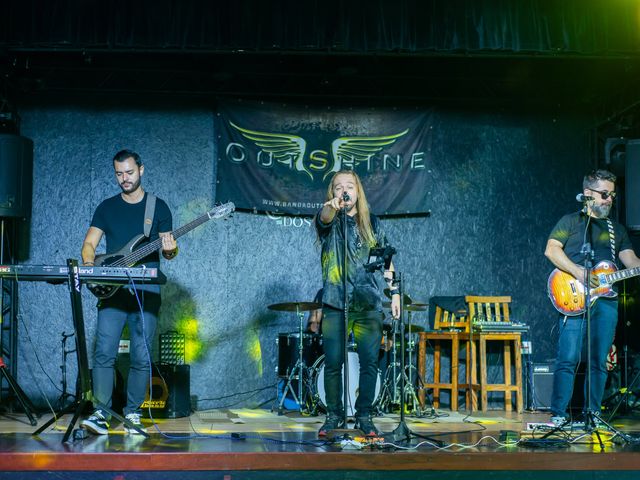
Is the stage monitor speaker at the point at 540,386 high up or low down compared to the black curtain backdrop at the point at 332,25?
down

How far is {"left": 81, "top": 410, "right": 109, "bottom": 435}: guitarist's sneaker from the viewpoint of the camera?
5355mm

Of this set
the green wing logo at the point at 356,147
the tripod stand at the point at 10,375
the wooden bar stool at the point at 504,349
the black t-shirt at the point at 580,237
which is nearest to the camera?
the black t-shirt at the point at 580,237

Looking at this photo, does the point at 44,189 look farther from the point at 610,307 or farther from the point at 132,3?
the point at 610,307

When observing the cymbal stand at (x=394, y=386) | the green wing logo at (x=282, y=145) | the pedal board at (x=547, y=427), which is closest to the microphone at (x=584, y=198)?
the pedal board at (x=547, y=427)

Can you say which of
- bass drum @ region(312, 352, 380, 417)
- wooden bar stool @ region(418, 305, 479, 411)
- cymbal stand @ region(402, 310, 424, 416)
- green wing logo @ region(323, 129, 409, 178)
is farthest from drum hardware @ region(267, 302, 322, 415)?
green wing logo @ region(323, 129, 409, 178)

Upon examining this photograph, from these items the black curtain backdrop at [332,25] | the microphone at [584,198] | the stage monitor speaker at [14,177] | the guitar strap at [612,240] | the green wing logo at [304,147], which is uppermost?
the black curtain backdrop at [332,25]

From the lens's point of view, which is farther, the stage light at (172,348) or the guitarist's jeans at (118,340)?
the stage light at (172,348)

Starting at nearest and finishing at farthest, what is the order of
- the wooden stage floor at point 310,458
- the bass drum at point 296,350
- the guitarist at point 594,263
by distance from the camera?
the wooden stage floor at point 310,458 → the guitarist at point 594,263 → the bass drum at point 296,350

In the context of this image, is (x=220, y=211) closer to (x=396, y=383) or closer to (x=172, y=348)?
(x=172, y=348)

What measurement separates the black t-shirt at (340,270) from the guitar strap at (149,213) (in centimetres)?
126

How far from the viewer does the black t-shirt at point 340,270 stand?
5.35 metres

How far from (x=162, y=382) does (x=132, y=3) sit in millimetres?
3415

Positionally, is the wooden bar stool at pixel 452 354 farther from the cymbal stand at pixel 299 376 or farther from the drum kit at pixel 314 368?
the cymbal stand at pixel 299 376

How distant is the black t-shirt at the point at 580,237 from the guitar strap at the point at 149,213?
3.02m
